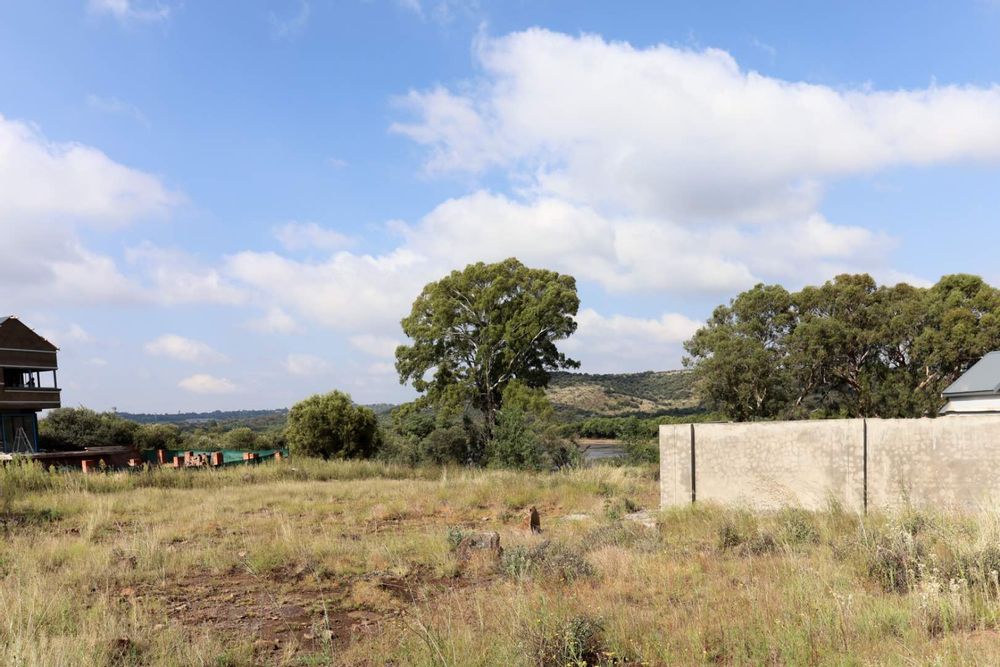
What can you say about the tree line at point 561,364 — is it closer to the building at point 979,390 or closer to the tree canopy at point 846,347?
the tree canopy at point 846,347

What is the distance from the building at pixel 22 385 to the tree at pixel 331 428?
541 inches

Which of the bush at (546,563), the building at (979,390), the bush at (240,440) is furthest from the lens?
the bush at (240,440)

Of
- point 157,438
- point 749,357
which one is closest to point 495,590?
point 749,357

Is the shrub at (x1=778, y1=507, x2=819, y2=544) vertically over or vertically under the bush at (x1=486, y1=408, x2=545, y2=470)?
over

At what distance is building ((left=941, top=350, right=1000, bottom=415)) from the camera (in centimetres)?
2461

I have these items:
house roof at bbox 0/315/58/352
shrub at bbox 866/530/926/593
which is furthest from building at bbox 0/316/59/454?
shrub at bbox 866/530/926/593

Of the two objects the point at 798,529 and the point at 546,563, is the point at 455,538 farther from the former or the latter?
the point at 798,529

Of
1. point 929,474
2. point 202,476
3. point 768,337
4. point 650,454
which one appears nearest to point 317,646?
point 929,474

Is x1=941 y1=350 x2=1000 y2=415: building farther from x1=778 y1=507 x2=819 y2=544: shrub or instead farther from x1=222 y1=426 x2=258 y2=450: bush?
x1=222 y1=426 x2=258 y2=450: bush

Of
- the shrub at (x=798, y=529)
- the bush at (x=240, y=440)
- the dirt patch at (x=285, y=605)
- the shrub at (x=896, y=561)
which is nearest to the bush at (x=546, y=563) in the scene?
the dirt patch at (x=285, y=605)

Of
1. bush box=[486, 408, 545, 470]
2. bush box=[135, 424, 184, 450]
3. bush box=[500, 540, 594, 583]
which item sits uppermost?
bush box=[500, 540, 594, 583]

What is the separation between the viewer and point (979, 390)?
25.3 meters

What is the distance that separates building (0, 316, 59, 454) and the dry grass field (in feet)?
79.2

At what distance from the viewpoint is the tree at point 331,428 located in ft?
101
